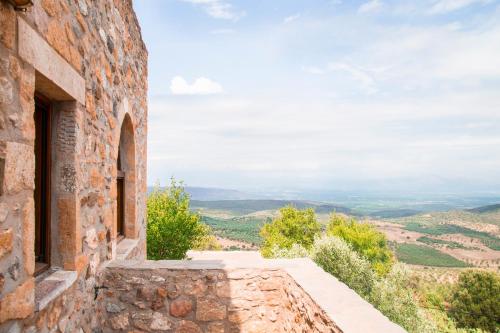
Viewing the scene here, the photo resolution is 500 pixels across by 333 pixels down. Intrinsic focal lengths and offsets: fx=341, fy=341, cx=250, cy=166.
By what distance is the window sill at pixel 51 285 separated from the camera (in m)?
1.98

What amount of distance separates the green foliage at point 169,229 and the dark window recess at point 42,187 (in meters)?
7.08

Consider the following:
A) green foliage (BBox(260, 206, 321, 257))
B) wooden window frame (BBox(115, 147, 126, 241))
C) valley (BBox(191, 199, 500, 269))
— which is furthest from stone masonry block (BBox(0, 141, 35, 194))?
valley (BBox(191, 199, 500, 269))

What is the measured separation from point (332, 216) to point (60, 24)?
21106 mm

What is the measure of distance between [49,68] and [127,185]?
301 cm

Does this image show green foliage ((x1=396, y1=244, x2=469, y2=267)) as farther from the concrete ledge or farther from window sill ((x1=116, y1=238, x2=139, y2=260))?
the concrete ledge

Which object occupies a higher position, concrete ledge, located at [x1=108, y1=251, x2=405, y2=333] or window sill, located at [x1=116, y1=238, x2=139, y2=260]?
window sill, located at [x1=116, y1=238, x2=139, y2=260]

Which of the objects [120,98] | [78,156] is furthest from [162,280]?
[120,98]

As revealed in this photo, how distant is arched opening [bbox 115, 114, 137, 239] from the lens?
482 cm

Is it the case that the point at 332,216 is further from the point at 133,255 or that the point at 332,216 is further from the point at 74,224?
the point at 74,224

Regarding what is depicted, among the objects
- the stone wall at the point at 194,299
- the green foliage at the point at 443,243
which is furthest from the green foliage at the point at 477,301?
the green foliage at the point at 443,243

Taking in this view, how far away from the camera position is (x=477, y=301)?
2139 centimetres

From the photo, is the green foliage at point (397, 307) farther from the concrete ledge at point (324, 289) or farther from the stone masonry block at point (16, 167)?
the stone masonry block at point (16, 167)

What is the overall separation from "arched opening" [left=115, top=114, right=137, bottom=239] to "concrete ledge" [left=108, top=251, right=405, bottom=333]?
55.8 inches

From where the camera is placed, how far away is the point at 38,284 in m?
2.19
